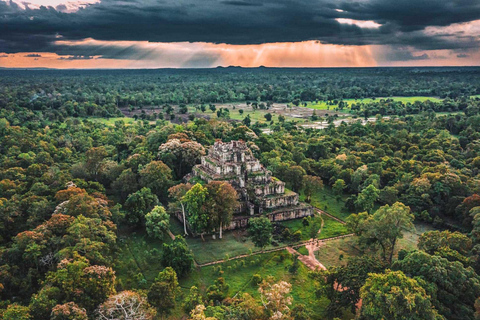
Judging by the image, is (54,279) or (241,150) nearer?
(54,279)

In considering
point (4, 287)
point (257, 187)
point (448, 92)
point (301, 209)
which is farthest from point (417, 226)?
point (448, 92)

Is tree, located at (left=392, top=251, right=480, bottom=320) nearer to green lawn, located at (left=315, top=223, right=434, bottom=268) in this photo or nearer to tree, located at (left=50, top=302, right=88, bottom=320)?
green lawn, located at (left=315, top=223, right=434, bottom=268)

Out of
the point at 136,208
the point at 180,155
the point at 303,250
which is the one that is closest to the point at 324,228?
the point at 303,250

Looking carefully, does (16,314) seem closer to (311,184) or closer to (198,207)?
(198,207)

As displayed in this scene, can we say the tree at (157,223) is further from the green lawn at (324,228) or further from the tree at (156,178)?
the green lawn at (324,228)

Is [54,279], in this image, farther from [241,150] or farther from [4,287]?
[241,150]

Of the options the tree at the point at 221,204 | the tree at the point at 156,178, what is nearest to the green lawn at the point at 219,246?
the tree at the point at 221,204
